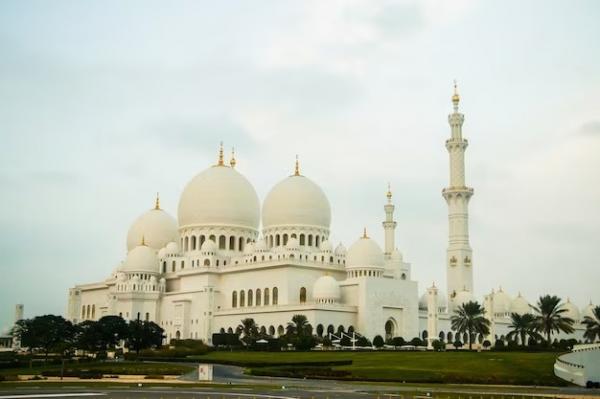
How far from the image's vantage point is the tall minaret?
90875 millimetres

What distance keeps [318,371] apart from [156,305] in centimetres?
5000

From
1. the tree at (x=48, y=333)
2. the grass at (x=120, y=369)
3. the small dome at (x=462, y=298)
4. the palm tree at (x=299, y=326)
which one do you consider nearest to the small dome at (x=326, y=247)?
the palm tree at (x=299, y=326)

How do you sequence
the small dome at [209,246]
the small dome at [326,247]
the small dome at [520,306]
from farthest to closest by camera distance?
the small dome at [520,306] < the small dome at [209,246] < the small dome at [326,247]

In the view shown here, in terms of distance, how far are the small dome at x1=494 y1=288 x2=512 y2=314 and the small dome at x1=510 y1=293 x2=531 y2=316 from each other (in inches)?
29.0

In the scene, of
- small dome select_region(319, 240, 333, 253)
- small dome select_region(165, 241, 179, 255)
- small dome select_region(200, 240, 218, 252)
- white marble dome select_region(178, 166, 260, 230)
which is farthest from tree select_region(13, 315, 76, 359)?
small dome select_region(319, 240, 333, 253)

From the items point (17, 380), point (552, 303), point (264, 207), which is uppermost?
point (264, 207)

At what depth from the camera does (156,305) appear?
93.6m

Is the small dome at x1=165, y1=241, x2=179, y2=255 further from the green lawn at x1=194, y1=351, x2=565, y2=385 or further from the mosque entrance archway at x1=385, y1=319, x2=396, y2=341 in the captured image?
the green lawn at x1=194, y1=351, x2=565, y2=385

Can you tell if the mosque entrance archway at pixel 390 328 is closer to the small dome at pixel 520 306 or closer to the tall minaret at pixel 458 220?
the tall minaret at pixel 458 220

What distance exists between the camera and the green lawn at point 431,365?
42.9 m

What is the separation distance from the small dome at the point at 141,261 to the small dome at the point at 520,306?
48.6 meters

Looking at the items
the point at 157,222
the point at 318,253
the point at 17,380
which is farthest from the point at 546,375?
the point at 157,222

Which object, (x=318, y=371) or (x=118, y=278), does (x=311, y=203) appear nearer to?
(x=118, y=278)

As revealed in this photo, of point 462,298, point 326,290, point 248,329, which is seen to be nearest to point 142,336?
point 248,329
